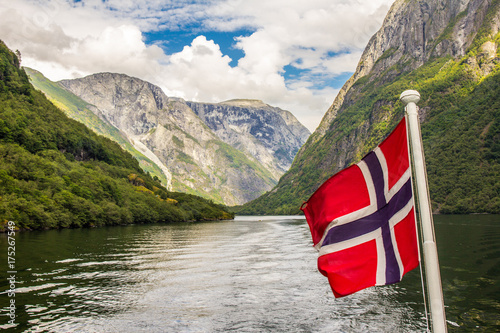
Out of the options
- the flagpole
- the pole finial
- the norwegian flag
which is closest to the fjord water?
the norwegian flag

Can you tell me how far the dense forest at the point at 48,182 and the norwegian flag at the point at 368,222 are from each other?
83.7 m

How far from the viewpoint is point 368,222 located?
8070 mm

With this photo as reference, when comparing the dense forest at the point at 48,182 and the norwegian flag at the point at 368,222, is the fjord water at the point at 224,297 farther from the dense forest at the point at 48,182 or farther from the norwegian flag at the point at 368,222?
the dense forest at the point at 48,182

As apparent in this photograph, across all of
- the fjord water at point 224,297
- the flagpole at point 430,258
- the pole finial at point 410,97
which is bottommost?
the fjord water at point 224,297

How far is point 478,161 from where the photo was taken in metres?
188

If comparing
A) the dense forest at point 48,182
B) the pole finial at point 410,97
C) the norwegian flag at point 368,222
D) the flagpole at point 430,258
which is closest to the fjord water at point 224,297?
the norwegian flag at point 368,222

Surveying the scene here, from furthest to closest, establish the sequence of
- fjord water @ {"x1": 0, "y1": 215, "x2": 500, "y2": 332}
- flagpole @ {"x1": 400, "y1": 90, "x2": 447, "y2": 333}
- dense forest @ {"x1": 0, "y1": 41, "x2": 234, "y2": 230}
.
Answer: dense forest @ {"x1": 0, "y1": 41, "x2": 234, "y2": 230}, fjord water @ {"x1": 0, "y1": 215, "x2": 500, "y2": 332}, flagpole @ {"x1": 400, "y1": 90, "x2": 447, "y2": 333}

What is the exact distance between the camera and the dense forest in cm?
8994

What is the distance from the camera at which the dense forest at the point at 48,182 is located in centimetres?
8994

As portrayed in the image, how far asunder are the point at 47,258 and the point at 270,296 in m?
27.2

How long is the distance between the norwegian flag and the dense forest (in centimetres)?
8373

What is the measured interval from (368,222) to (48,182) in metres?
116

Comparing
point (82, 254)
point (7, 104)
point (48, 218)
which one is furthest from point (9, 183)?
point (7, 104)

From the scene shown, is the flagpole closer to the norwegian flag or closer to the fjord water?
the norwegian flag
